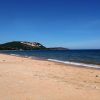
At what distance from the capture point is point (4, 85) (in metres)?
8.11

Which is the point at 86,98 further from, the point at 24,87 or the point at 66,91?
the point at 24,87

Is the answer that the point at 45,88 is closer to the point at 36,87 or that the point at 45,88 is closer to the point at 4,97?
the point at 36,87

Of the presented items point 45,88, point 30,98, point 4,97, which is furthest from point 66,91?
point 4,97

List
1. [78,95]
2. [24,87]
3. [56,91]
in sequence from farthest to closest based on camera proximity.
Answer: [24,87], [56,91], [78,95]

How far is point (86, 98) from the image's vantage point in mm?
6574

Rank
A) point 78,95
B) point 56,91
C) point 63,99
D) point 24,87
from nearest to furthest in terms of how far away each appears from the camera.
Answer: point 63,99 → point 78,95 → point 56,91 → point 24,87

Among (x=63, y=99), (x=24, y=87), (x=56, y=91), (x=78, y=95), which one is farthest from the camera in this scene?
(x=24, y=87)

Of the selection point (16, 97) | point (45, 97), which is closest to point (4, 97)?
point (16, 97)

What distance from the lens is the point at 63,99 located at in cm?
641

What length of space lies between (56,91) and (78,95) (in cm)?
83

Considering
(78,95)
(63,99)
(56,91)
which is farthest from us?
(56,91)

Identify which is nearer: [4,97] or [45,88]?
[4,97]

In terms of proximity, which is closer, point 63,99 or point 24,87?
point 63,99

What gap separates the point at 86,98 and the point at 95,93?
79cm
